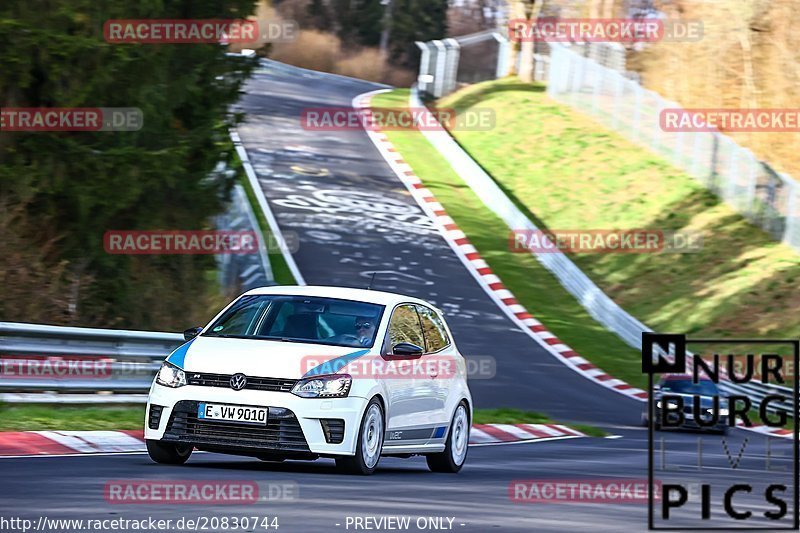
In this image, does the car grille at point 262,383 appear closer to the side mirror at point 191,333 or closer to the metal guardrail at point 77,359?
the side mirror at point 191,333

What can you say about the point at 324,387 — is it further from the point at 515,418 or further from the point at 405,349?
the point at 515,418

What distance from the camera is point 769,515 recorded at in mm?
9773

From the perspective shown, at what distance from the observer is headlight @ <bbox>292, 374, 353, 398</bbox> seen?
11273mm

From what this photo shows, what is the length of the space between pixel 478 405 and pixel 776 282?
14535mm

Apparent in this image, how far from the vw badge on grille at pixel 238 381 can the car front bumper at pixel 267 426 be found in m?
0.04

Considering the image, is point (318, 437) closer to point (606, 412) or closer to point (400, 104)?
point (606, 412)

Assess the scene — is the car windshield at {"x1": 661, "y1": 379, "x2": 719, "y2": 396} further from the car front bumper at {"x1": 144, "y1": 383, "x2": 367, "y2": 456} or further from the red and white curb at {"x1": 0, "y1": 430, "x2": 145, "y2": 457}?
the car front bumper at {"x1": 144, "y1": 383, "x2": 367, "y2": 456}

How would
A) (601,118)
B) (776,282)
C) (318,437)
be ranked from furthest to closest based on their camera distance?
(601,118) < (776,282) < (318,437)

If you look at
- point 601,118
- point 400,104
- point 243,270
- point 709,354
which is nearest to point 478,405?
point 243,270

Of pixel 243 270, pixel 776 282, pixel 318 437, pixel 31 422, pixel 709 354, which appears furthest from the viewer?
pixel 776 282
